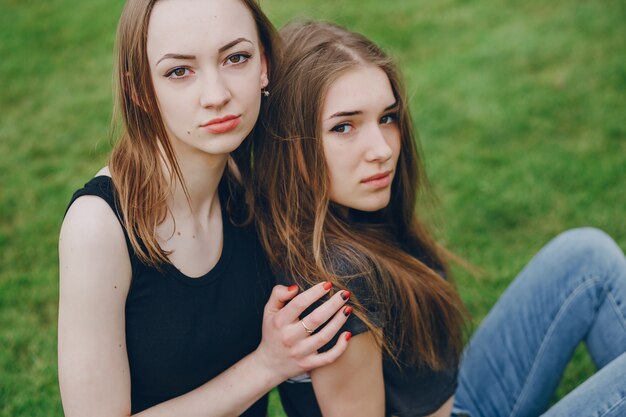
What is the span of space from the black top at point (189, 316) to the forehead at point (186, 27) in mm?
430

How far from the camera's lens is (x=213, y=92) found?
2.00 m

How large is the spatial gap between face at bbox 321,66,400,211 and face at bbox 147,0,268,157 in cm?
29

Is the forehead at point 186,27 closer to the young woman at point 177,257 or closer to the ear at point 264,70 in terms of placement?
the young woman at point 177,257

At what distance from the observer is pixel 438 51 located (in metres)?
6.05

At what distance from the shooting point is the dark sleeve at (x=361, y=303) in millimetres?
2133

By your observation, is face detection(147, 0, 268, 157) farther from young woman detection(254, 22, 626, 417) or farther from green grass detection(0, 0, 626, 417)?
green grass detection(0, 0, 626, 417)

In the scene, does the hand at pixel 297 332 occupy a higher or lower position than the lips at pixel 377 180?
lower

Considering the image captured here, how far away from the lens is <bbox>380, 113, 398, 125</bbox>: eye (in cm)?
246

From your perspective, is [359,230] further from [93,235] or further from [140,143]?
[93,235]

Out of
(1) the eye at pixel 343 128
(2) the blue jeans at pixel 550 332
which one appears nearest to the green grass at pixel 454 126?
(2) the blue jeans at pixel 550 332

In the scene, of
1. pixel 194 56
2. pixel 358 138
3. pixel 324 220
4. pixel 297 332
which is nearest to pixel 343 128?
pixel 358 138

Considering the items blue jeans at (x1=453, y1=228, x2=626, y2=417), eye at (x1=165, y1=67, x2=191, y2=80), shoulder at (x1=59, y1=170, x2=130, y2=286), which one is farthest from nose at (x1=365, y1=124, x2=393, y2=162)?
blue jeans at (x1=453, y1=228, x2=626, y2=417)

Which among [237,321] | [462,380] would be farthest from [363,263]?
[462,380]

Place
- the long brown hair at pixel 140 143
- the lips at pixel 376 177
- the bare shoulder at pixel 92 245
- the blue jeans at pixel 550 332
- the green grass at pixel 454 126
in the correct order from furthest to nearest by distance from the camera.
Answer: the green grass at pixel 454 126 < the blue jeans at pixel 550 332 < the lips at pixel 376 177 < the long brown hair at pixel 140 143 < the bare shoulder at pixel 92 245
